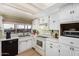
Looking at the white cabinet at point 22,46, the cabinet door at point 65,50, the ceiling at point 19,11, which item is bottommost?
the white cabinet at point 22,46

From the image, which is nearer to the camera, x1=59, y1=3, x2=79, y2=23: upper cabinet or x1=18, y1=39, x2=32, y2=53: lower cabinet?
x1=59, y1=3, x2=79, y2=23: upper cabinet

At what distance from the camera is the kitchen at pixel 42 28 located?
144 centimetres

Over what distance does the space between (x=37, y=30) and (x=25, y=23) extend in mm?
574

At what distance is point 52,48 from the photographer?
2.07m

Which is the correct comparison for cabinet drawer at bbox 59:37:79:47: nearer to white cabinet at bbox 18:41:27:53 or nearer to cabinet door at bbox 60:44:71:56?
cabinet door at bbox 60:44:71:56

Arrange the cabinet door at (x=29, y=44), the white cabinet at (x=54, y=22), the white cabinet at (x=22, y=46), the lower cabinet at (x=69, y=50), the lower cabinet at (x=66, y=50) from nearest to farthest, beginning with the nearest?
1. the lower cabinet at (x=69, y=50)
2. the lower cabinet at (x=66, y=50)
3. the white cabinet at (x=54, y=22)
4. the white cabinet at (x=22, y=46)
5. the cabinet door at (x=29, y=44)

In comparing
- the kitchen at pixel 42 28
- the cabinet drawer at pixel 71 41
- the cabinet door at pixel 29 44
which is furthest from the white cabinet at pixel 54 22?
the cabinet door at pixel 29 44

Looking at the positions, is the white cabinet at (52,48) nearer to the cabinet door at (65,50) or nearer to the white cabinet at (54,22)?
the cabinet door at (65,50)

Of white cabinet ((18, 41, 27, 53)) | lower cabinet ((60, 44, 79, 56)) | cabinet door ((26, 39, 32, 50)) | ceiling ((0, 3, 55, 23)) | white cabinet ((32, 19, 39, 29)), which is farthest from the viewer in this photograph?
cabinet door ((26, 39, 32, 50))

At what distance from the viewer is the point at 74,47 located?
1303 millimetres

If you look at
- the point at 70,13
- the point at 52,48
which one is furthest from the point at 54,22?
the point at 70,13

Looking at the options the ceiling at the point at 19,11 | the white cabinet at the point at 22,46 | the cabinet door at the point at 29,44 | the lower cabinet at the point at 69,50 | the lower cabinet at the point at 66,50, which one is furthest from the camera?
the cabinet door at the point at 29,44

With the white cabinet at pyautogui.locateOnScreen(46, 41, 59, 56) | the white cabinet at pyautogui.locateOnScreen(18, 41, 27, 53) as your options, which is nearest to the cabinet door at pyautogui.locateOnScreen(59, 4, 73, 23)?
the white cabinet at pyautogui.locateOnScreen(46, 41, 59, 56)

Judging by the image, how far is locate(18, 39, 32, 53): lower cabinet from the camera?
8.83 feet
